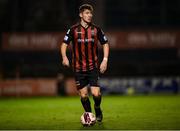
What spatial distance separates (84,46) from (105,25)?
25430 millimetres

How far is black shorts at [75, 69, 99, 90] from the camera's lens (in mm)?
11586

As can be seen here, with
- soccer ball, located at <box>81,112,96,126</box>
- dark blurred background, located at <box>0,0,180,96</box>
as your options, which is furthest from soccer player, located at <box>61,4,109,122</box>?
dark blurred background, located at <box>0,0,180,96</box>

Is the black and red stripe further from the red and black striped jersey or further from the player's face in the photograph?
the player's face

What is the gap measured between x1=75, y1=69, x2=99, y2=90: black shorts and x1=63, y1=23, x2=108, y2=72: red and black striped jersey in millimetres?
90

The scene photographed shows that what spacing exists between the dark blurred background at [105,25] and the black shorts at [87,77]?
2215cm

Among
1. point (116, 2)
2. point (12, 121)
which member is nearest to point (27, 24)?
point (116, 2)

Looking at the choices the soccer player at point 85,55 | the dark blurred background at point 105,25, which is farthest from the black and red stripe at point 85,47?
the dark blurred background at point 105,25

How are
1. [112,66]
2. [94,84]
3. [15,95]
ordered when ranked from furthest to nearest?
1. [112,66]
2. [15,95]
3. [94,84]

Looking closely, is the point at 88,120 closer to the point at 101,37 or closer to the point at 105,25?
the point at 101,37

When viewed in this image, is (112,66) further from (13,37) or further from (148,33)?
(13,37)

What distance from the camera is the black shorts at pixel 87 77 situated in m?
11.6

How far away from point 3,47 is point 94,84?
2100 centimetres

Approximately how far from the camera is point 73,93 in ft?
103

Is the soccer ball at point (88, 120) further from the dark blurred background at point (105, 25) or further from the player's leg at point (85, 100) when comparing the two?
the dark blurred background at point (105, 25)
